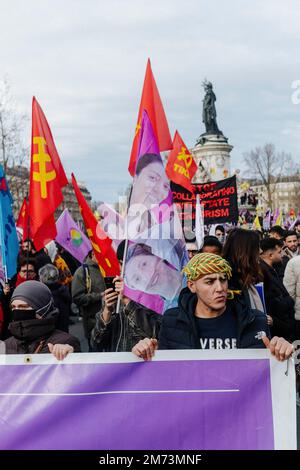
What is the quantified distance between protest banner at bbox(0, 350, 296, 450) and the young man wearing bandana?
0.16m

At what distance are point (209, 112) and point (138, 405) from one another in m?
60.5

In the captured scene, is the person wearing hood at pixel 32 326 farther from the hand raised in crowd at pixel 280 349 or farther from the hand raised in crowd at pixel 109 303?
the hand raised in crowd at pixel 280 349

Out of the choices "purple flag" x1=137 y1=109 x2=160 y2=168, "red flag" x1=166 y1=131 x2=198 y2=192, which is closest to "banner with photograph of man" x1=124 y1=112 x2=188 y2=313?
"purple flag" x1=137 y1=109 x2=160 y2=168

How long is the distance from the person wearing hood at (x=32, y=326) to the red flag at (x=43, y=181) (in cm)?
188

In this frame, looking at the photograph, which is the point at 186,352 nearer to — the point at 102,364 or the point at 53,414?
the point at 102,364

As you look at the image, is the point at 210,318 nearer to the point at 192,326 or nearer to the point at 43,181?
the point at 192,326

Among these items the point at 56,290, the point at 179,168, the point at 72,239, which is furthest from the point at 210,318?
the point at 72,239

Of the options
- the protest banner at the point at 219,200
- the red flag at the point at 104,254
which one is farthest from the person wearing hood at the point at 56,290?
the protest banner at the point at 219,200

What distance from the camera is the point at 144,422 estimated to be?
2.69 m

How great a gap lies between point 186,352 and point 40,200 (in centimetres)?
266

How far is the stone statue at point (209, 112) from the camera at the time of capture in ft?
200

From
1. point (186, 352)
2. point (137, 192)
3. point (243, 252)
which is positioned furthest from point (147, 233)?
point (186, 352)

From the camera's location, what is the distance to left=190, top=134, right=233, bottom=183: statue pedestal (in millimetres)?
55500

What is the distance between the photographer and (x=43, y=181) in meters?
5.14
